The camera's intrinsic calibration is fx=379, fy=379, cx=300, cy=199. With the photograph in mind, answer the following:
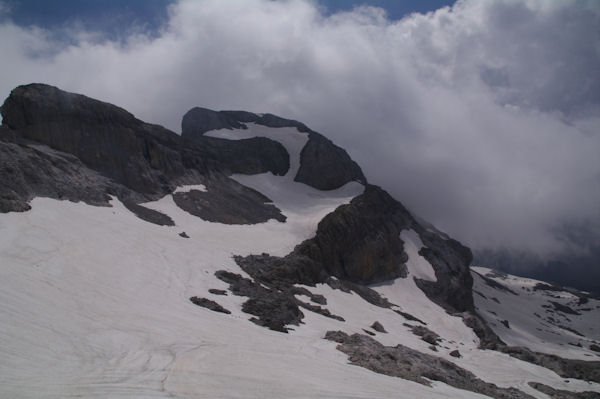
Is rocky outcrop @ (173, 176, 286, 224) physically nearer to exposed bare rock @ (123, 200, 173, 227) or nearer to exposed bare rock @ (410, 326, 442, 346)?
exposed bare rock @ (123, 200, 173, 227)

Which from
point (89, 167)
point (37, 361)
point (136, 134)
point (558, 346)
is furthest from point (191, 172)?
point (558, 346)

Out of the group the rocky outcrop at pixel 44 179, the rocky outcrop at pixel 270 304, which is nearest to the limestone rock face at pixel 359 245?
the rocky outcrop at pixel 270 304

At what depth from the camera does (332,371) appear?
12641mm

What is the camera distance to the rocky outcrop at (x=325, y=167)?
8756 cm

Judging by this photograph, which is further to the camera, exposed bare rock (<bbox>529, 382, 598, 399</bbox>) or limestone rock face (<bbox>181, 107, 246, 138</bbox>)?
limestone rock face (<bbox>181, 107, 246, 138</bbox>)

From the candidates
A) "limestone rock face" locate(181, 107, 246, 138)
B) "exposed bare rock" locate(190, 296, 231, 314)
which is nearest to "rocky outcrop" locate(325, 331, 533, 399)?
"exposed bare rock" locate(190, 296, 231, 314)

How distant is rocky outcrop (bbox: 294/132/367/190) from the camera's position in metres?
87.6

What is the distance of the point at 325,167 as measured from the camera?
9025cm

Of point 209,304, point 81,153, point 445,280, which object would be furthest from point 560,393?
point 81,153

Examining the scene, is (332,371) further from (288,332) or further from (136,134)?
(136,134)

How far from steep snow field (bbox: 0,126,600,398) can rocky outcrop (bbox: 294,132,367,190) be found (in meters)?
47.8

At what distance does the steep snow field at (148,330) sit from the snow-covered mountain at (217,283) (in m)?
0.10

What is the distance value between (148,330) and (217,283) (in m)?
14.7

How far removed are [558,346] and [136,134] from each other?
7488cm
